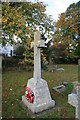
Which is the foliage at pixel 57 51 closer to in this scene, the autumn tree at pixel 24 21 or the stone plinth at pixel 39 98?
the autumn tree at pixel 24 21

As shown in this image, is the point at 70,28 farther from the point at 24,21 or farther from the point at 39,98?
the point at 39,98

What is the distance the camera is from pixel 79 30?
12930 mm

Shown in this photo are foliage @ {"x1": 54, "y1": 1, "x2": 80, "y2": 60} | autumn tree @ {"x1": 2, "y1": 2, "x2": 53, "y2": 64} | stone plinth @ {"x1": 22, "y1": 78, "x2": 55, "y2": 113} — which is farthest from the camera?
foliage @ {"x1": 54, "y1": 1, "x2": 80, "y2": 60}

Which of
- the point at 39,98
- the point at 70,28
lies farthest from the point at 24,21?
the point at 70,28

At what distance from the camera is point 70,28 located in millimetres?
12234

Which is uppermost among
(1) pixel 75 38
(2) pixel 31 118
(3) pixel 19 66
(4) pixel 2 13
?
(1) pixel 75 38

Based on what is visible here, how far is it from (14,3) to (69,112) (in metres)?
6.63

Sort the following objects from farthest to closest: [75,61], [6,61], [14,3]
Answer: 1. [75,61]
2. [6,61]
3. [14,3]

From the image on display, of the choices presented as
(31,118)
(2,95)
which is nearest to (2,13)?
(2,95)

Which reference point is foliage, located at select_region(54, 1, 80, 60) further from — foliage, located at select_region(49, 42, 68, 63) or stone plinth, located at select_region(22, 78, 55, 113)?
stone plinth, located at select_region(22, 78, 55, 113)

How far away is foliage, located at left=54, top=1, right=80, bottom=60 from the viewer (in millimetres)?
11745

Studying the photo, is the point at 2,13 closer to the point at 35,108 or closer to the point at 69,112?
the point at 35,108

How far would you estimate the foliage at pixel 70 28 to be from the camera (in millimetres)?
11745

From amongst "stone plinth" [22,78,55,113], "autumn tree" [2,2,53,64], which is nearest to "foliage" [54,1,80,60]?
"autumn tree" [2,2,53,64]
